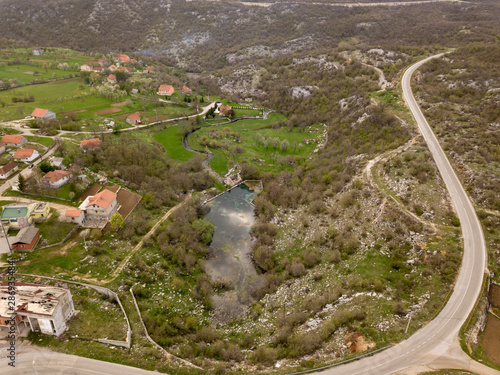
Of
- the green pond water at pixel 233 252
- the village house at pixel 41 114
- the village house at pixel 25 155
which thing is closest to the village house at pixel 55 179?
the village house at pixel 25 155

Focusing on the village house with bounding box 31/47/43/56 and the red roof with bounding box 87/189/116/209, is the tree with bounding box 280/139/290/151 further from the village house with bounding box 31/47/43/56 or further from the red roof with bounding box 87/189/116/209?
the village house with bounding box 31/47/43/56

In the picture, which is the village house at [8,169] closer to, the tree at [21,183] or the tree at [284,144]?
the tree at [21,183]

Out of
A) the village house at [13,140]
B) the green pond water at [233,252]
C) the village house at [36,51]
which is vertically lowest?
the green pond water at [233,252]

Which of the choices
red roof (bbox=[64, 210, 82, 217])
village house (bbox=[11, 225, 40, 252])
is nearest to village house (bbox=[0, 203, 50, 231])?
village house (bbox=[11, 225, 40, 252])

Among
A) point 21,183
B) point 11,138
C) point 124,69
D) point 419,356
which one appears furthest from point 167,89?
point 419,356

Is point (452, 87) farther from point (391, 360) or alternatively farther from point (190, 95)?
point (190, 95)

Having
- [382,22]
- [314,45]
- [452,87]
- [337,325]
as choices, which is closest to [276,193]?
[337,325]
